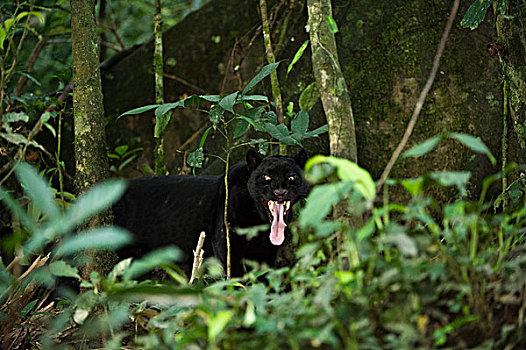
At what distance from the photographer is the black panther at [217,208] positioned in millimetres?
3498

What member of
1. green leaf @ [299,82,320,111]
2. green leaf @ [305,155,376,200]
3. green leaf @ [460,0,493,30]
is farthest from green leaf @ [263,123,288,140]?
green leaf @ [305,155,376,200]

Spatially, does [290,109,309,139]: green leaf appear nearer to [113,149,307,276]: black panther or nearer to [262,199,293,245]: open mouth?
[113,149,307,276]: black panther

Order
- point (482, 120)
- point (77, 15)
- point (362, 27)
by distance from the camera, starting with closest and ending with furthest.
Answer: point (77, 15), point (482, 120), point (362, 27)

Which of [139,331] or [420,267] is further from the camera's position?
[139,331]

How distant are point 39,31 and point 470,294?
16.2 feet

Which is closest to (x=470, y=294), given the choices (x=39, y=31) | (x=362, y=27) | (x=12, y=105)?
(x=362, y=27)

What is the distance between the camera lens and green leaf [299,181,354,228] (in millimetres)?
1236

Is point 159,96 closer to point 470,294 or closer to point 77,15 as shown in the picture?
point 77,15

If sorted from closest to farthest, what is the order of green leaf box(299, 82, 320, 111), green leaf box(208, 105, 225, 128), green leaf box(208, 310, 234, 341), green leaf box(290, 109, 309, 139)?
green leaf box(208, 310, 234, 341)
green leaf box(208, 105, 225, 128)
green leaf box(290, 109, 309, 139)
green leaf box(299, 82, 320, 111)

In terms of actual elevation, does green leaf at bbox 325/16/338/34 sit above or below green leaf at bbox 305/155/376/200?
above

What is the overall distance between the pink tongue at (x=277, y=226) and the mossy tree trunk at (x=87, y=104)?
103 centimetres

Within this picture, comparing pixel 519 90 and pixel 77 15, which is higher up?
pixel 77 15

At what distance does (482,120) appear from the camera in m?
3.67

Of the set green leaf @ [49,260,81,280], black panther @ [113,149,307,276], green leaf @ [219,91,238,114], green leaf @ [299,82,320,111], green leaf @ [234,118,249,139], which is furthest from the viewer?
black panther @ [113,149,307,276]
